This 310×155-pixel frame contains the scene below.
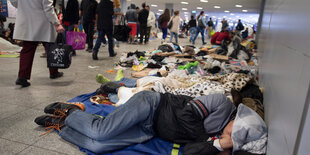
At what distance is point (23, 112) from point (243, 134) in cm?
255

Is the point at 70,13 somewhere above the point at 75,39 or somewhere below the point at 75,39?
above

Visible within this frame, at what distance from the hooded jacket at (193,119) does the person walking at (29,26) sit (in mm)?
2590

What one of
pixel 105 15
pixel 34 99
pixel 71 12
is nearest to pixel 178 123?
pixel 34 99

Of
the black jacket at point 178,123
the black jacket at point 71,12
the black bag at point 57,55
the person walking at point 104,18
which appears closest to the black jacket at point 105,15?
the person walking at point 104,18

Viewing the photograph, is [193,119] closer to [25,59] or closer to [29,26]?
[25,59]

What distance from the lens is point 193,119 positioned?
2113mm

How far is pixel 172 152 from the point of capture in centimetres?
211

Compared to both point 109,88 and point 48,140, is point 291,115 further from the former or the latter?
point 109,88

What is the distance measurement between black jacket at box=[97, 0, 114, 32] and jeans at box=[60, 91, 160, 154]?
4384 millimetres

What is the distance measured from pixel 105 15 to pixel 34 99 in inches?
145

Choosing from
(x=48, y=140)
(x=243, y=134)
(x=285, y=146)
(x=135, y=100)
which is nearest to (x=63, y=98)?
(x=48, y=140)

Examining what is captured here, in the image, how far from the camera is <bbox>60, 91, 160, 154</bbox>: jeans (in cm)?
200

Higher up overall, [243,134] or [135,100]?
[135,100]

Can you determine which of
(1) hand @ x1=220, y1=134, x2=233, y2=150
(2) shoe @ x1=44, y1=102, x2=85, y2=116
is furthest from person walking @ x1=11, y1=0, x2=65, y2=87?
(1) hand @ x1=220, y1=134, x2=233, y2=150
